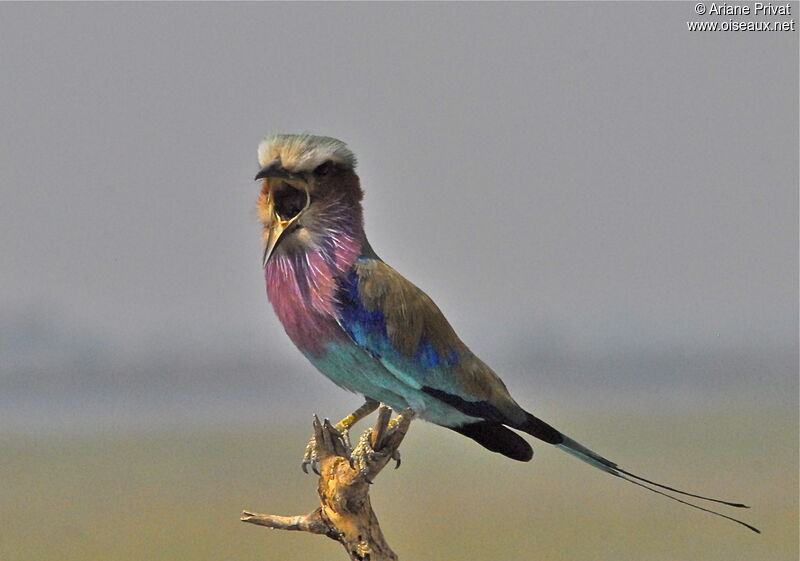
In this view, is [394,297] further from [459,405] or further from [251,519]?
[251,519]

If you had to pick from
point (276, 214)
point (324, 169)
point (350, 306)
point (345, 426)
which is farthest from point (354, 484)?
point (324, 169)

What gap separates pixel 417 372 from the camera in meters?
3.73

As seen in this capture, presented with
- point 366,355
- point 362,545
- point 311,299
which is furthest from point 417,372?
point 362,545

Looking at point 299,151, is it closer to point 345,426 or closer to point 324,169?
Answer: point 324,169

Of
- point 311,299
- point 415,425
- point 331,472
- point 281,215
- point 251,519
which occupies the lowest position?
point 251,519

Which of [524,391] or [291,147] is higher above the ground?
[291,147]

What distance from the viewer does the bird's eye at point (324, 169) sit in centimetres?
370

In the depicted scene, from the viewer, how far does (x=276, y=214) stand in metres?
3.78

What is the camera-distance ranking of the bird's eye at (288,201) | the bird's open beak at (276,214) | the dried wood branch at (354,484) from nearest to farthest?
the bird's open beak at (276,214) < the bird's eye at (288,201) < the dried wood branch at (354,484)

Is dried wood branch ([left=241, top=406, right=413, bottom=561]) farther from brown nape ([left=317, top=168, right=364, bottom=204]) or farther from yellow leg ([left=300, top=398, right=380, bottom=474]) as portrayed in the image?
brown nape ([left=317, top=168, right=364, bottom=204])

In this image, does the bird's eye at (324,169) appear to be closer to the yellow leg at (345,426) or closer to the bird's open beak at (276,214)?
the bird's open beak at (276,214)

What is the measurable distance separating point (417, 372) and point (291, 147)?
2.88 feet

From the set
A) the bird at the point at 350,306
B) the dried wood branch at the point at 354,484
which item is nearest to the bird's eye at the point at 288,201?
the bird at the point at 350,306

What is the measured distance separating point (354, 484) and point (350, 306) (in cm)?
67
